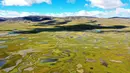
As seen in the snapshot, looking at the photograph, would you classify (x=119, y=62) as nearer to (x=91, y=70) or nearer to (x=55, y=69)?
(x=91, y=70)

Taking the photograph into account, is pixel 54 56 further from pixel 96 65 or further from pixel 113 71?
pixel 113 71

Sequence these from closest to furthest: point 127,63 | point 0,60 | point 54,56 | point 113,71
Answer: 1. point 113,71
2. point 127,63
3. point 0,60
4. point 54,56

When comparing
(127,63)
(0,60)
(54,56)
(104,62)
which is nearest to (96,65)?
(104,62)

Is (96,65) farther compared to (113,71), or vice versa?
(96,65)

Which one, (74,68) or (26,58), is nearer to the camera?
(74,68)

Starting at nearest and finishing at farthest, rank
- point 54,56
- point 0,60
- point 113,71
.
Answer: point 113,71 < point 0,60 < point 54,56

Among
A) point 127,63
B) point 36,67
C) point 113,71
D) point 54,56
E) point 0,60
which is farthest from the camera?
point 54,56

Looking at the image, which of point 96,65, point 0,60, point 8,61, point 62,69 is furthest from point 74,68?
point 0,60

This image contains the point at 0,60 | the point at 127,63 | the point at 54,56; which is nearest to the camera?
the point at 127,63
